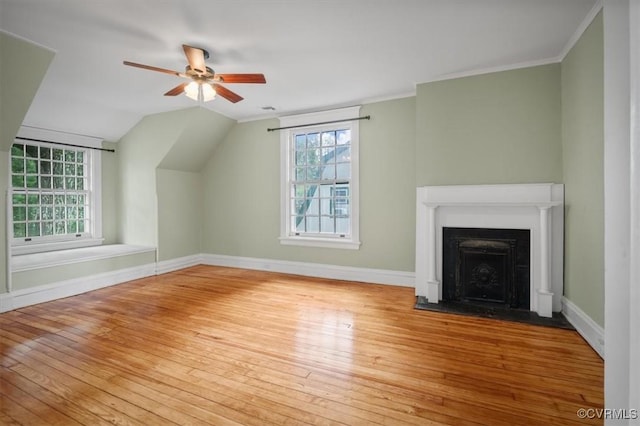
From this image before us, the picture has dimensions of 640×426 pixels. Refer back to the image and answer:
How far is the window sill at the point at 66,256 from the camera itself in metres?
3.43

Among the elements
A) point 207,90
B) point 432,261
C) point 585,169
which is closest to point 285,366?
point 432,261

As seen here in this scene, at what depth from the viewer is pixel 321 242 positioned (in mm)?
4594

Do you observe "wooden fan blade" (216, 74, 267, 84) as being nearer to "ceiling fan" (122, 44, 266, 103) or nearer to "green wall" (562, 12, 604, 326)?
"ceiling fan" (122, 44, 266, 103)

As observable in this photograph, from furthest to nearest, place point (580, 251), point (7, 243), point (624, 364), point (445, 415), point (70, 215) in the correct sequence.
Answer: point (70, 215), point (7, 243), point (580, 251), point (445, 415), point (624, 364)

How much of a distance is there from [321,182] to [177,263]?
9.39ft

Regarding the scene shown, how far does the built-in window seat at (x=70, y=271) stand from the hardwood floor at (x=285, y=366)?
215mm

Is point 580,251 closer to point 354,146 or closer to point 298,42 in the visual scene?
point 354,146

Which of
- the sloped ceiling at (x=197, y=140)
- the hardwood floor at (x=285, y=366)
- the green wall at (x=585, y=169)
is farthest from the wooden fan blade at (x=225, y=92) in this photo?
the green wall at (x=585, y=169)

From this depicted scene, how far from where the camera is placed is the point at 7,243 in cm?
315

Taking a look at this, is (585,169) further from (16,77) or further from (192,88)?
(16,77)

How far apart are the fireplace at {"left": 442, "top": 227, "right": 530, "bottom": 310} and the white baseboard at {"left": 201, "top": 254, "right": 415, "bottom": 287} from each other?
0.69 meters

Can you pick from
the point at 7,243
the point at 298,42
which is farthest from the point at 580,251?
the point at 7,243

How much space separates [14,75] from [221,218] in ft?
10.4

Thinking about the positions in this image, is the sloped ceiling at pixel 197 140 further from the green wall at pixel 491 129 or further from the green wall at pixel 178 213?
the green wall at pixel 491 129
